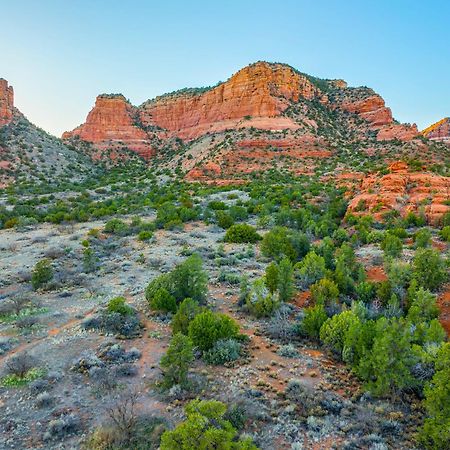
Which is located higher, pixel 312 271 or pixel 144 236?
pixel 144 236

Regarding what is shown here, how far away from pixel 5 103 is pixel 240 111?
36088mm

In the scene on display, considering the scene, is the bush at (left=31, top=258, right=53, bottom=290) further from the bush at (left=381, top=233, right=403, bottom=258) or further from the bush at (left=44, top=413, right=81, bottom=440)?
the bush at (left=381, top=233, right=403, bottom=258)

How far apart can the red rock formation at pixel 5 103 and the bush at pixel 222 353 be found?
197 ft

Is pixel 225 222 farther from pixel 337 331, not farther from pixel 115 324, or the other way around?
pixel 337 331

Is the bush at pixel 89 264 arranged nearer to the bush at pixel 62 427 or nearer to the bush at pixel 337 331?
the bush at pixel 62 427

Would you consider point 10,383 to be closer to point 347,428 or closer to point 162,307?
point 162,307

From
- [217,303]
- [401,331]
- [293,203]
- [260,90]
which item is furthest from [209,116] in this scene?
[401,331]

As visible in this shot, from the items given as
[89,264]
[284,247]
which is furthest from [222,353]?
[284,247]

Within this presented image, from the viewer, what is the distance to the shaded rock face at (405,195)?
21203 mm

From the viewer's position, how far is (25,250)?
1748cm

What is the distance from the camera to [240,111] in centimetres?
6025

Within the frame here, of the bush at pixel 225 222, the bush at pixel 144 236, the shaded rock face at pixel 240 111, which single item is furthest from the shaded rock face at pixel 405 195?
the shaded rock face at pixel 240 111

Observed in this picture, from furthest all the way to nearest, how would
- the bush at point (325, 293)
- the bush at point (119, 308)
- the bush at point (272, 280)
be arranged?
the bush at point (272, 280), the bush at point (325, 293), the bush at point (119, 308)

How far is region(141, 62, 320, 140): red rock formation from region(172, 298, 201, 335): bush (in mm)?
48140
